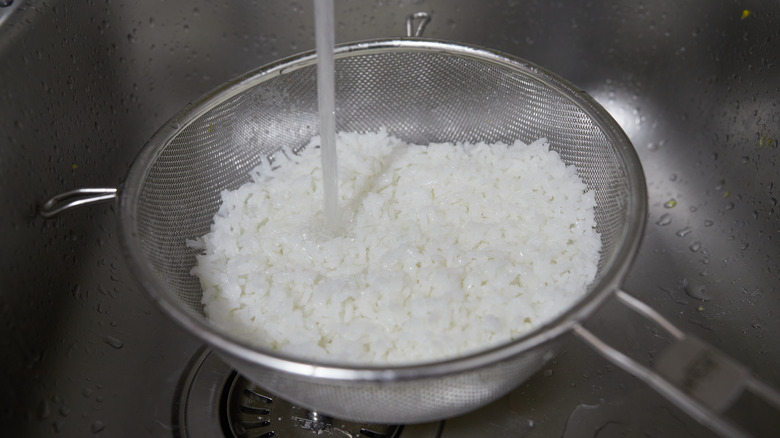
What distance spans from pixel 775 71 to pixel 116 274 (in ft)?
4.29

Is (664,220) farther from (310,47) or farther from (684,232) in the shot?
(310,47)

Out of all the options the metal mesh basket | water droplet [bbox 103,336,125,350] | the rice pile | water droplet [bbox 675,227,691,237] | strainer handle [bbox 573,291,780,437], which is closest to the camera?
strainer handle [bbox 573,291,780,437]

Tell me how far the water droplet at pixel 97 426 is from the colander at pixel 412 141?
250 mm

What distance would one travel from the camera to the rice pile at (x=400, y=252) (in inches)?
36.5

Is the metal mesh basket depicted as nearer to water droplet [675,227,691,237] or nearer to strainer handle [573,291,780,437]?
strainer handle [573,291,780,437]

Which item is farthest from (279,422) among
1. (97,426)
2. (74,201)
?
(74,201)

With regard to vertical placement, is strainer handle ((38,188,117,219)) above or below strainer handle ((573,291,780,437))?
above

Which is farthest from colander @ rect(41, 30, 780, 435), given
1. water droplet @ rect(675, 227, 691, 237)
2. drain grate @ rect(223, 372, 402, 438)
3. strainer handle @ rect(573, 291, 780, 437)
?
water droplet @ rect(675, 227, 691, 237)

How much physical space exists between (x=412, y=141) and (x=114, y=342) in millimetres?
716

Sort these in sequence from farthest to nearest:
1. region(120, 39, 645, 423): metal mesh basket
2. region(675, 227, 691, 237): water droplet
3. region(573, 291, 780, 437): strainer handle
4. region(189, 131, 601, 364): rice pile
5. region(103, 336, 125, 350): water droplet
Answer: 1. region(675, 227, 691, 237): water droplet
2. region(103, 336, 125, 350): water droplet
3. region(189, 131, 601, 364): rice pile
4. region(120, 39, 645, 423): metal mesh basket
5. region(573, 291, 780, 437): strainer handle

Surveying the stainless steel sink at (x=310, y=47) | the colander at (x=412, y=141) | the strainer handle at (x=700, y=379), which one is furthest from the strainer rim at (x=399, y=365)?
the stainless steel sink at (x=310, y=47)

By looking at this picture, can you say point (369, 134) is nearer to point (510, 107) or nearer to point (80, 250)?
point (510, 107)

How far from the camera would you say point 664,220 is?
1335 millimetres

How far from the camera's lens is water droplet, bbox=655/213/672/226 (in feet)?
4.37
